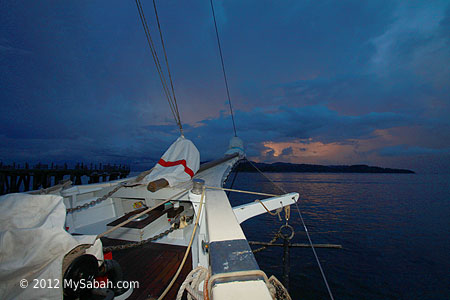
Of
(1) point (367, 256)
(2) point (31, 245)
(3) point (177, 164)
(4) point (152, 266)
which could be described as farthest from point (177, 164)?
(1) point (367, 256)

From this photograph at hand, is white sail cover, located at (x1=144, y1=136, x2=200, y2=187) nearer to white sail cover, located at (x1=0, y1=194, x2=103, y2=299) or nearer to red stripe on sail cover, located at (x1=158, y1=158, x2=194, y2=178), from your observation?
red stripe on sail cover, located at (x1=158, y1=158, x2=194, y2=178)

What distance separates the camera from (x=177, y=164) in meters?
5.08

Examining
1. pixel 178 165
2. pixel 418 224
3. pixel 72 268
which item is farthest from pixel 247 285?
pixel 418 224

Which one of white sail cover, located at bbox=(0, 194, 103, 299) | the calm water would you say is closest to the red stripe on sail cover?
Answer: white sail cover, located at bbox=(0, 194, 103, 299)

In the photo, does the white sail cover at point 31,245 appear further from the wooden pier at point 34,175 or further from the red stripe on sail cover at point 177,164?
the wooden pier at point 34,175

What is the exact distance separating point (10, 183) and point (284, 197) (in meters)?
31.0

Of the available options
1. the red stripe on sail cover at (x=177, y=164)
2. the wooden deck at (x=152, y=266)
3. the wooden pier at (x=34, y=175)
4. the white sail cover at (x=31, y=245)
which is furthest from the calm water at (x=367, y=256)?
the wooden pier at (x=34, y=175)

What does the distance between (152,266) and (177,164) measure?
2.49m

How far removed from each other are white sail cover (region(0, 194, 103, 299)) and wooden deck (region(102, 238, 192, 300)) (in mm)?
1646

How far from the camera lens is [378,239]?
49.3 feet

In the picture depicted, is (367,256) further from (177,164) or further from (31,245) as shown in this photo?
(31,245)

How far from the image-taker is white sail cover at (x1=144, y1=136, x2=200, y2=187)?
15.0ft

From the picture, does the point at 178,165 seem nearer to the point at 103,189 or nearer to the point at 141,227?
the point at 141,227

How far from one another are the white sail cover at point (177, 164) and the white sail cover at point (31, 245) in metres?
2.60
